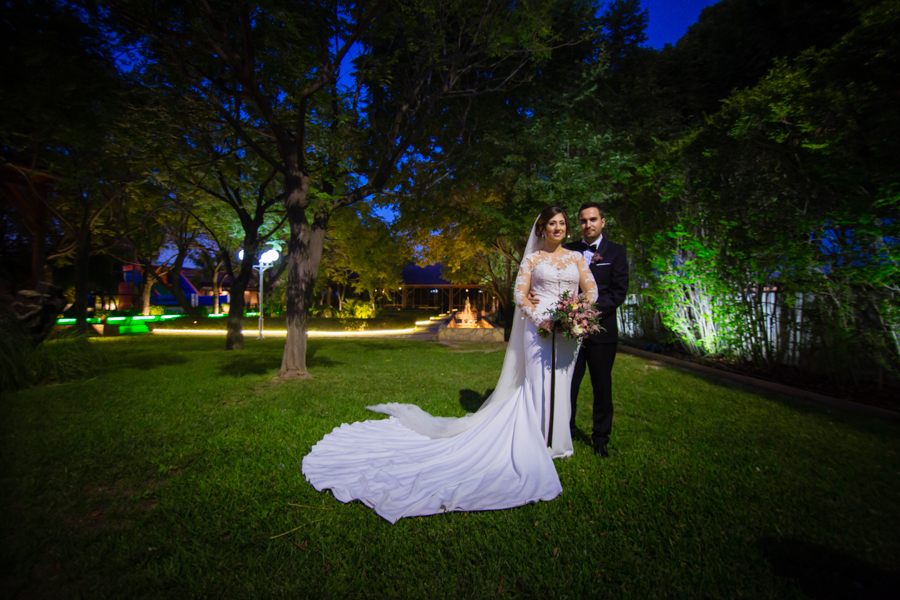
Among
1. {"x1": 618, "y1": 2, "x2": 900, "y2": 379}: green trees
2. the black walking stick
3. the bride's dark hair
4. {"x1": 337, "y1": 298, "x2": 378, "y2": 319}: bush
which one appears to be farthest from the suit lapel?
{"x1": 337, "y1": 298, "x2": 378, "y2": 319}: bush

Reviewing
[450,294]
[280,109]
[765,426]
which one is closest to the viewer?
[765,426]

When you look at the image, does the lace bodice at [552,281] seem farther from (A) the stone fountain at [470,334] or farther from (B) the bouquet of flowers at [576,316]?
(A) the stone fountain at [470,334]

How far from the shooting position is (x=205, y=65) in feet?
22.0

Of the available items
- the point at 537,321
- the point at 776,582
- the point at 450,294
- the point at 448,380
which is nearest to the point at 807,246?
the point at 537,321

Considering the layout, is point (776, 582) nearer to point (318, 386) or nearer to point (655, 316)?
point (318, 386)

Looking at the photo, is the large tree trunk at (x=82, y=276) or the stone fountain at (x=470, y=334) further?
the stone fountain at (x=470, y=334)

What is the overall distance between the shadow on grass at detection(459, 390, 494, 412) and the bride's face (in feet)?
9.14

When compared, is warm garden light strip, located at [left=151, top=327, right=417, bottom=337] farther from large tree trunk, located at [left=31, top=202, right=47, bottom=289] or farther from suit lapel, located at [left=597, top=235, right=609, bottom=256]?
suit lapel, located at [left=597, top=235, right=609, bottom=256]

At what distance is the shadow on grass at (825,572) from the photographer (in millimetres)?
Answer: 1930

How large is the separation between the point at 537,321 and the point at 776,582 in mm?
2211

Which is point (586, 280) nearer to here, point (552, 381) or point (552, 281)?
point (552, 281)

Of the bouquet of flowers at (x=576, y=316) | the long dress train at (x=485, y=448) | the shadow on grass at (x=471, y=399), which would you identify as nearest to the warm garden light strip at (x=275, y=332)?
the shadow on grass at (x=471, y=399)

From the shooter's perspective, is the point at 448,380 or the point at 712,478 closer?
the point at 712,478

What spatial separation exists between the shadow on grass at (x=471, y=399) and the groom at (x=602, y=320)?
1778 millimetres
